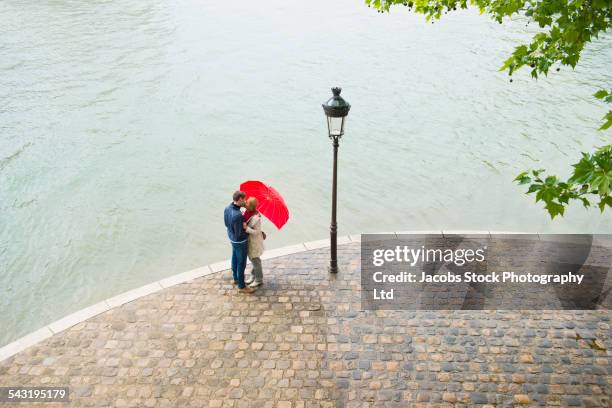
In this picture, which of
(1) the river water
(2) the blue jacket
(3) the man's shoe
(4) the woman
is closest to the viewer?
(2) the blue jacket

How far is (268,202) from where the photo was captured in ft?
Result: 27.0

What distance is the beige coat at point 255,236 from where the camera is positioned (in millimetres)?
8219

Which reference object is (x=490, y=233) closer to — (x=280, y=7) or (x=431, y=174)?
(x=431, y=174)

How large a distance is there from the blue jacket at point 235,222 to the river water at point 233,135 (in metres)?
3.27

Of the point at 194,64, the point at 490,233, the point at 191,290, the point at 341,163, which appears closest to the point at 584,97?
the point at 341,163

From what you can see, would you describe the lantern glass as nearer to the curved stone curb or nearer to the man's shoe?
the curved stone curb

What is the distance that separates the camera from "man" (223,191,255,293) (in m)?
8.04

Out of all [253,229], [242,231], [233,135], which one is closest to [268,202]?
[253,229]

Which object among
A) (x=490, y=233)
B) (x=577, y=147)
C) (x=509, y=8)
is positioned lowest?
(x=577, y=147)

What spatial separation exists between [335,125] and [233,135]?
9.84m

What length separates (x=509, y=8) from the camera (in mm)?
7512

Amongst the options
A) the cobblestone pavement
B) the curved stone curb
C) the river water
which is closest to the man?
the cobblestone pavement

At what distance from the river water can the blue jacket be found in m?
3.27

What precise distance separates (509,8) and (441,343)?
449 cm
